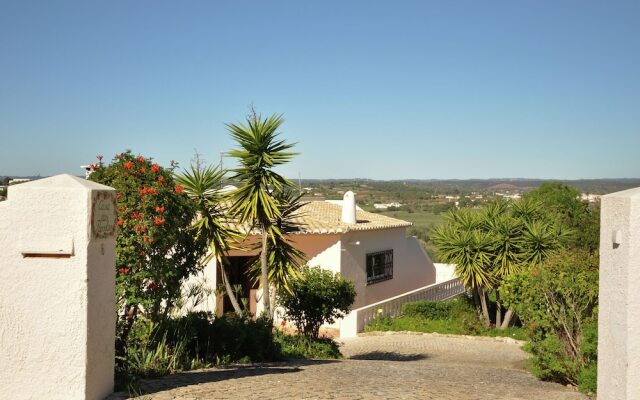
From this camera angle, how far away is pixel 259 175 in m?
13.5

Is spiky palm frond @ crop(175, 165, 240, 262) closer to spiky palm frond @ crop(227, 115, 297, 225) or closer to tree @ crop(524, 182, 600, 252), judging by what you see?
spiky palm frond @ crop(227, 115, 297, 225)

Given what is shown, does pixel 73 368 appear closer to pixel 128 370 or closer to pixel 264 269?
pixel 128 370

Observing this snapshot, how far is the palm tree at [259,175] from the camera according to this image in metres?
13.4

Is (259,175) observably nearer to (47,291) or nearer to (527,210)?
(47,291)

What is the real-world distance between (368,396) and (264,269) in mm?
6945

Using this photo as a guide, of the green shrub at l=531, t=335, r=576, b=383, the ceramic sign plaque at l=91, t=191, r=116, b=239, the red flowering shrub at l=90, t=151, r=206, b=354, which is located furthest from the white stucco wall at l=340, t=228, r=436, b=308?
the ceramic sign plaque at l=91, t=191, r=116, b=239

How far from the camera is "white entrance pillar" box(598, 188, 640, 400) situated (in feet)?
16.3

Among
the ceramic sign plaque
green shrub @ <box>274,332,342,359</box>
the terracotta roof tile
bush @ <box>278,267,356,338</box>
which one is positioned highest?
the ceramic sign plaque

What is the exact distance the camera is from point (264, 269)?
1347 cm

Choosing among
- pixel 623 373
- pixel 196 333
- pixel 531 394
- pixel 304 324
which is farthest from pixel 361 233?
pixel 623 373

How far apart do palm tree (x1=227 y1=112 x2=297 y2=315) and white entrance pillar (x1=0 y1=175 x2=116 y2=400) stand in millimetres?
7909

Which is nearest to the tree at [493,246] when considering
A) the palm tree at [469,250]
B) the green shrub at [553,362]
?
the palm tree at [469,250]

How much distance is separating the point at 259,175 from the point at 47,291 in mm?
8277

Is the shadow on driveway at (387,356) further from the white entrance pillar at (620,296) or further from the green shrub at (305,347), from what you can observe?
the white entrance pillar at (620,296)
